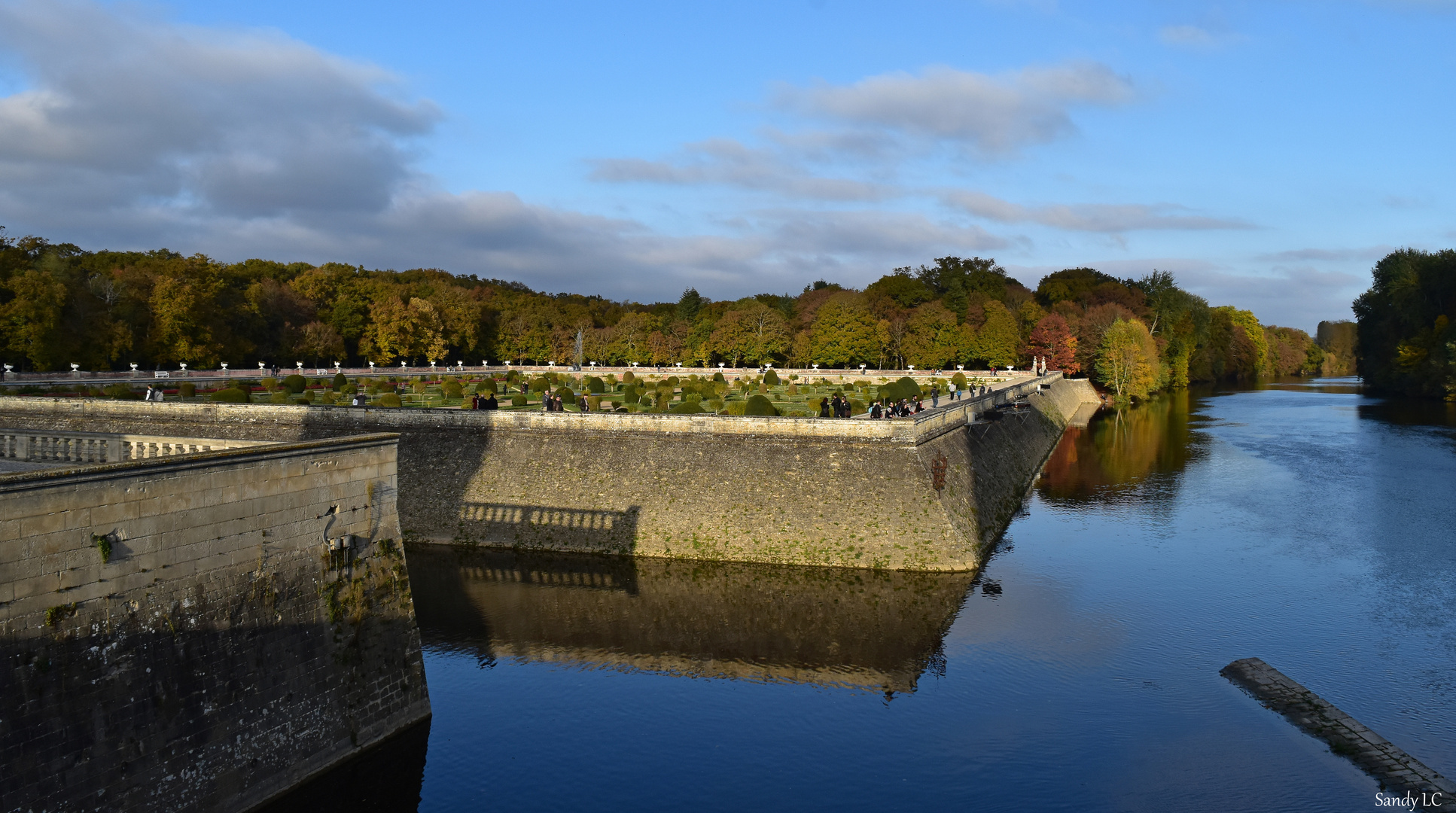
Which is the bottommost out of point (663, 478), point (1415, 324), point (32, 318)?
point (663, 478)

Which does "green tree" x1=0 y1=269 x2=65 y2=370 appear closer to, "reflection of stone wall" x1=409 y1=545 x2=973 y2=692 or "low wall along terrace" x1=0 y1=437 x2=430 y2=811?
"reflection of stone wall" x1=409 y1=545 x2=973 y2=692

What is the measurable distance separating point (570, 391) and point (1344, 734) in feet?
146

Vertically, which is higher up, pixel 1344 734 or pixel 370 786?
pixel 1344 734

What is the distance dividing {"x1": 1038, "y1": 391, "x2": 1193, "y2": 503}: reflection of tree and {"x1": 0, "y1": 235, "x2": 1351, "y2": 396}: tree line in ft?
67.0

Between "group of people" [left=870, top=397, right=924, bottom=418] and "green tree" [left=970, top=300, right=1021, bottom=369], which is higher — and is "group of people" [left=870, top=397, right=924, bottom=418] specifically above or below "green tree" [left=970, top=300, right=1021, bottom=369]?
below

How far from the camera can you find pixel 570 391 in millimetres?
55438

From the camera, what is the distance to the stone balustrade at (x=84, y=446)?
1647cm

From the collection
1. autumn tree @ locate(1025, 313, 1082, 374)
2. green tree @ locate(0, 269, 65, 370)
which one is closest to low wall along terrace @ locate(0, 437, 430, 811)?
green tree @ locate(0, 269, 65, 370)

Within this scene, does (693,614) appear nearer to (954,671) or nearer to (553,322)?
(954,671)

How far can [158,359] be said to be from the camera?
67562 millimetres

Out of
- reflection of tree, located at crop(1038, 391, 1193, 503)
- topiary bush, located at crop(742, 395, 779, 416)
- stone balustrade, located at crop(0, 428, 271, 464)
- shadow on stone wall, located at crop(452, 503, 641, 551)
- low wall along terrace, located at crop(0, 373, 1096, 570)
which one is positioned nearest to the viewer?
stone balustrade, located at crop(0, 428, 271, 464)

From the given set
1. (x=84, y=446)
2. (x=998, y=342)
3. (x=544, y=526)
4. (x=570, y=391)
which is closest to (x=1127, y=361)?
(x=998, y=342)

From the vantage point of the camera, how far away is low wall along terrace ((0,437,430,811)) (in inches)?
438

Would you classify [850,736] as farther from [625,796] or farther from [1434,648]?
[1434,648]
